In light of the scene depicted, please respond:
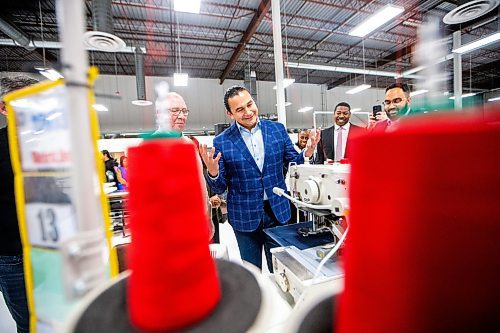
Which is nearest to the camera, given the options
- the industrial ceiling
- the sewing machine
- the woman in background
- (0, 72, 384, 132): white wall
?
the woman in background

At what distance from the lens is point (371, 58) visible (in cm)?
1053

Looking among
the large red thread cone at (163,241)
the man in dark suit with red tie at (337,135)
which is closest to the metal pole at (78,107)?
the large red thread cone at (163,241)

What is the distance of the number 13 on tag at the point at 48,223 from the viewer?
17.2 inches

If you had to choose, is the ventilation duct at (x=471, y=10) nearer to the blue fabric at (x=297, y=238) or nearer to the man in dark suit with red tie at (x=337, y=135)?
the man in dark suit with red tie at (x=337, y=135)

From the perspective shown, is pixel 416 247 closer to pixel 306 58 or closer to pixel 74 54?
pixel 74 54

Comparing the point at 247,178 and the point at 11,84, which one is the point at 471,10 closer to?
the point at 247,178

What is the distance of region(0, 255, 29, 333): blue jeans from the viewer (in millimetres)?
1286

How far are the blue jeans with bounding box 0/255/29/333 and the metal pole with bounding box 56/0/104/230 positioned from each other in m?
1.45

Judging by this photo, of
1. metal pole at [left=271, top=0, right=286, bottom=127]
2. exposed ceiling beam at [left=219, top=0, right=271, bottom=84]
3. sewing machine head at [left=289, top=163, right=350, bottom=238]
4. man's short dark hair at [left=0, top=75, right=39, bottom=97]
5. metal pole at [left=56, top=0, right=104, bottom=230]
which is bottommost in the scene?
sewing machine head at [left=289, top=163, right=350, bottom=238]

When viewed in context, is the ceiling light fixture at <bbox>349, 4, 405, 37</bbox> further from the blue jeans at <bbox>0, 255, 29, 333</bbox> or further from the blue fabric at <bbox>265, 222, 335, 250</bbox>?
the blue jeans at <bbox>0, 255, 29, 333</bbox>

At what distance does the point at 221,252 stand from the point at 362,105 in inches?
615

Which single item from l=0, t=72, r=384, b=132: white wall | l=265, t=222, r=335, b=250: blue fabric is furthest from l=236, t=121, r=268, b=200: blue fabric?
l=0, t=72, r=384, b=132: white wall

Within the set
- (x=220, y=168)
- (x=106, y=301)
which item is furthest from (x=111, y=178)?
(x=106, y=301)

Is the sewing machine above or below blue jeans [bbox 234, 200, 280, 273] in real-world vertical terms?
above
